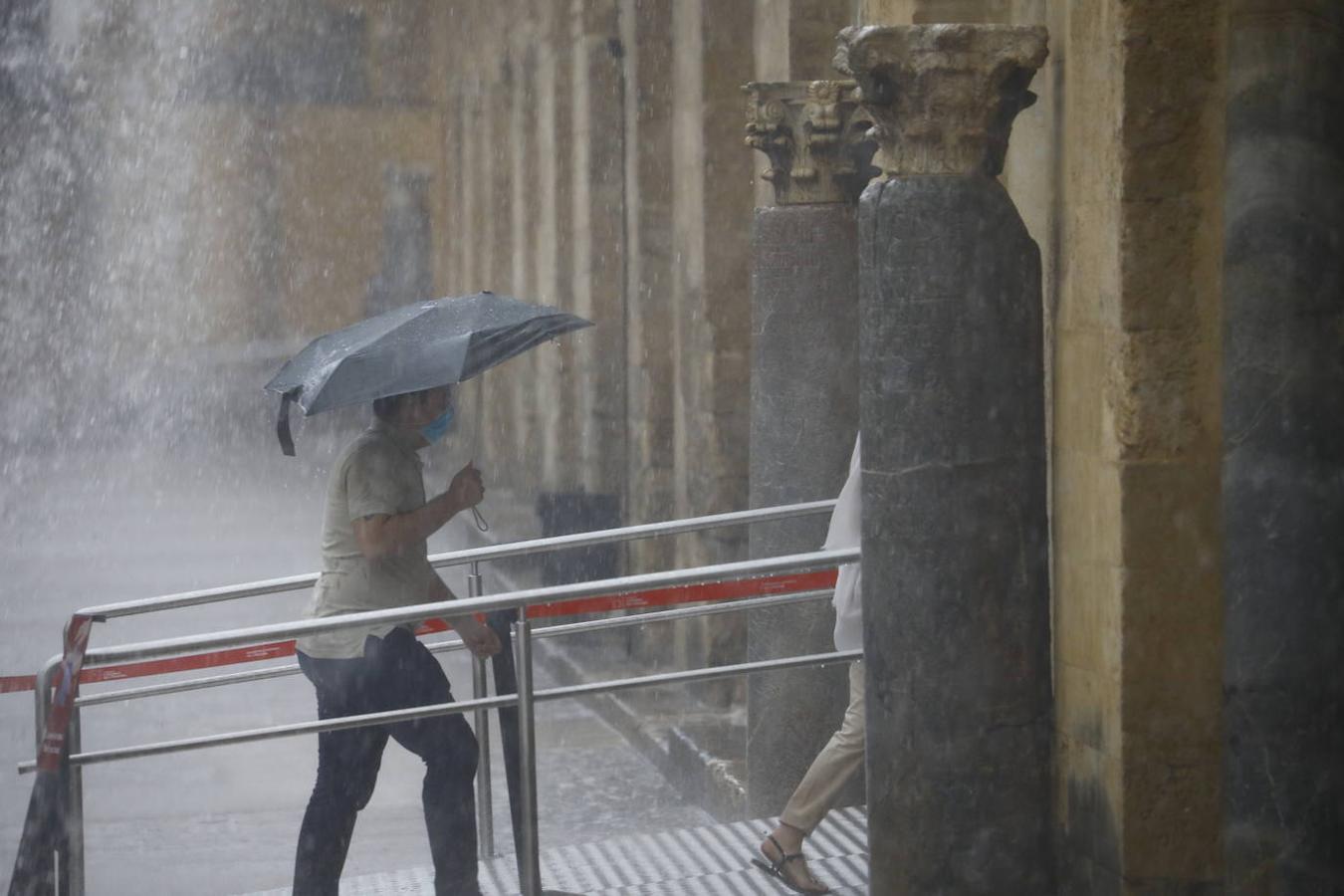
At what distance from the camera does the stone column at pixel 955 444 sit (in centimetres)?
412

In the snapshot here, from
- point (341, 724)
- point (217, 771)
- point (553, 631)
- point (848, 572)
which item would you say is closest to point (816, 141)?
point (553, 631)

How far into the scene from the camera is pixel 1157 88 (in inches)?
165

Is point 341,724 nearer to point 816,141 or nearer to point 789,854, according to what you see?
point 789,854

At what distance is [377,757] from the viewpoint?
506 cm

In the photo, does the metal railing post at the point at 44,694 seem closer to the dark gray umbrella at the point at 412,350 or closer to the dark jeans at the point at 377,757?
the dark jeans at the point at 377,757

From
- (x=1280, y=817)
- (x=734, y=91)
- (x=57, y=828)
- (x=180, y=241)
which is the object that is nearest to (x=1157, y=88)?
(x=1280, y=817)

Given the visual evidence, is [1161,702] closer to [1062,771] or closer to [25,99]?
[1062,771]

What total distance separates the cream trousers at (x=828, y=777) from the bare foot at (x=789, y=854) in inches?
1.0

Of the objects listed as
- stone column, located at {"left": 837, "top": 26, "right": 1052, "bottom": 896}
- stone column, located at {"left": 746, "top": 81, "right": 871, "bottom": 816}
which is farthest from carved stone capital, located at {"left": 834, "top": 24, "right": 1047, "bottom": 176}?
stone column, located at {"left": 746, "top": 81, "right": 871, "bottom": 816}

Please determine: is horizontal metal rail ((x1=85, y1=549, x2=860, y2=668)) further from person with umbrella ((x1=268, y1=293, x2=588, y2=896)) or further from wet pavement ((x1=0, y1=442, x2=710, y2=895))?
wet pavement ((x1=0, y1=442, x2=710, y2=895))

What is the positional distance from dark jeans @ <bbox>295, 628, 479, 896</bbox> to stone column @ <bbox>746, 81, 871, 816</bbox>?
197 centimetres

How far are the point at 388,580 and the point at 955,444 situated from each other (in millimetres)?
1550

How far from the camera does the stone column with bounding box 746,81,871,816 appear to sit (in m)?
6.64

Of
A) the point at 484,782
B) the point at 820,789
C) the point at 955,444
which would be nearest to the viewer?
the point at 955,444
